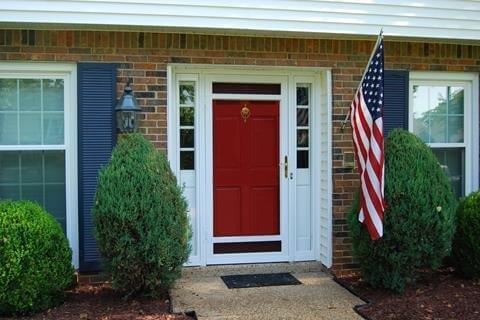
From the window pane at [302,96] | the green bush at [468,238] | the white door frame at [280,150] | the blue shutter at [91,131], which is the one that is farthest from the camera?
the window pane at [302,96]

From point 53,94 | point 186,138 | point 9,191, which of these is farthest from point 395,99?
point 9,191

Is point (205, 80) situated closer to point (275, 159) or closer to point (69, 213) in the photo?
point (275, 159)

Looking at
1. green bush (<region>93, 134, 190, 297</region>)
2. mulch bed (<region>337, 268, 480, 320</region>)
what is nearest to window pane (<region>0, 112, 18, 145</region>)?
green bush (<region>93, 134, 190, 297</region>)

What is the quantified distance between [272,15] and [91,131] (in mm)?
2146

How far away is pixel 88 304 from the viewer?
5270mm

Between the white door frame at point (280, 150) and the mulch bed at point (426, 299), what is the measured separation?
32.8 inches

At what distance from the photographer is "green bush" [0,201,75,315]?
4.73 metres

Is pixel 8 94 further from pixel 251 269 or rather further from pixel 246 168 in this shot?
pixel 251 269

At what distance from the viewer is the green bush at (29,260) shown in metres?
4.73

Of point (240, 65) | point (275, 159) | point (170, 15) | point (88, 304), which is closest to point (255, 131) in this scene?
point (275, 159)

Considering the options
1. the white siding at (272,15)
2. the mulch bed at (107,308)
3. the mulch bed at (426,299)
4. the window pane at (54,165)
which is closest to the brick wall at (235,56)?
the white siding at (272,15)

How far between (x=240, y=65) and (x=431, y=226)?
8.28 feet

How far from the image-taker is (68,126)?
5.86 metres

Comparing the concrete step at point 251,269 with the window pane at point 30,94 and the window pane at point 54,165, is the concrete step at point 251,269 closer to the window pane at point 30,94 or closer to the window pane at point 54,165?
the window pane at point 54,165
